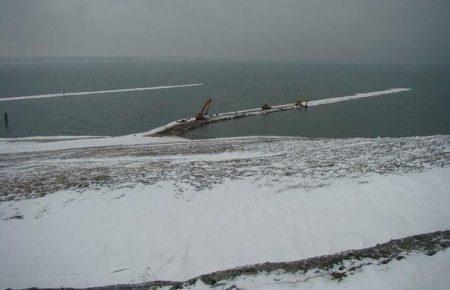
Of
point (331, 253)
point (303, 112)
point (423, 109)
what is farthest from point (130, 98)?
point (331, 253)

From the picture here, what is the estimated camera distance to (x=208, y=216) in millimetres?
12648

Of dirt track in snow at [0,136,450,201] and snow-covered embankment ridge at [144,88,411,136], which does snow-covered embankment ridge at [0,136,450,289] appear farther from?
snow-covered embankment ridge at [144,88,411,136]

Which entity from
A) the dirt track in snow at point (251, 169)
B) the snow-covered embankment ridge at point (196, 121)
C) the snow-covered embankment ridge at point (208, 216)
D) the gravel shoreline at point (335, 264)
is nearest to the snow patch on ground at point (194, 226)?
the snow-covered embankment ridge at point (208, 216)

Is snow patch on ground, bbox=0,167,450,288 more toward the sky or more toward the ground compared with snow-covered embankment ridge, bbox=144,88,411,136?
more toward the sky

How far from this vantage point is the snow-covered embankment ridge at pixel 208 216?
10.1 m

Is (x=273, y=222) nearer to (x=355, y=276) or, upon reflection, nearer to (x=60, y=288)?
(x=355, y=276)

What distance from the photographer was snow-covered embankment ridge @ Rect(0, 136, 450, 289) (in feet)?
33.1

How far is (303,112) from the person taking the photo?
74188mm

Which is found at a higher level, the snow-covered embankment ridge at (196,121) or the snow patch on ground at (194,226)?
the snow patch on ground at (194,226)

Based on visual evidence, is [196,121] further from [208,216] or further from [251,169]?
[208,216]

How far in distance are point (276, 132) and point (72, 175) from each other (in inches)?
1557

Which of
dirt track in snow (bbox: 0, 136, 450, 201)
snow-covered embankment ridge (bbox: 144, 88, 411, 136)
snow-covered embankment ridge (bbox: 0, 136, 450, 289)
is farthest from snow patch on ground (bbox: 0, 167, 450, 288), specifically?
snow-covered embankment ridge (bbox: 144, 88, 411, 136)

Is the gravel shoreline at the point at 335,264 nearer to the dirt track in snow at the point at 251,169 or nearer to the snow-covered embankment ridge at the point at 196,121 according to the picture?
the dirt track in snow at the point at 251,169

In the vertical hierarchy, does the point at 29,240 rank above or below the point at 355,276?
below
